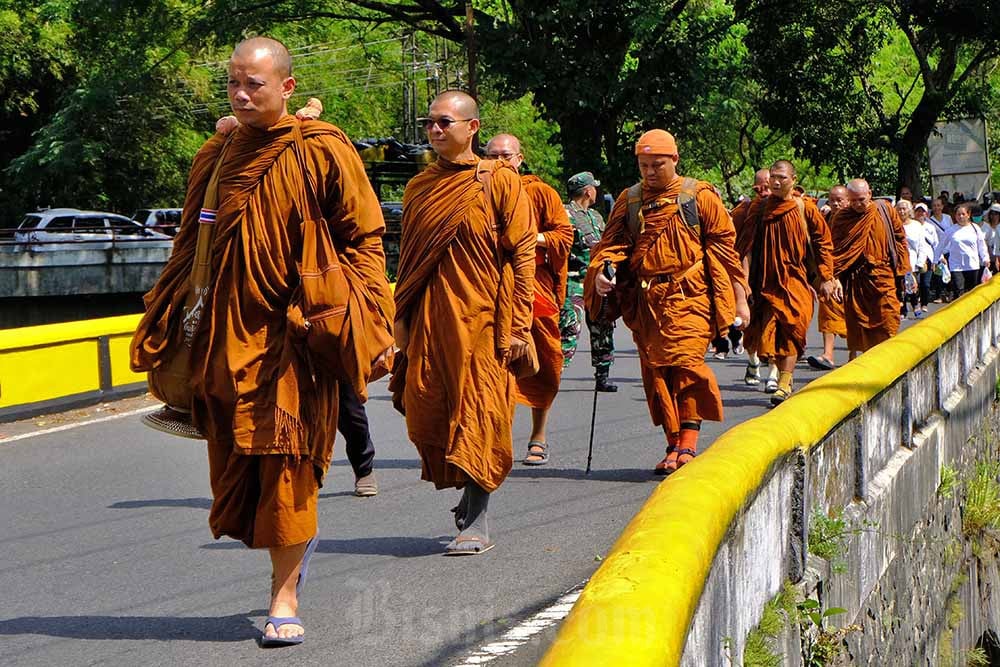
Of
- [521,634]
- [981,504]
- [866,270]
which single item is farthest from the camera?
[866,270]

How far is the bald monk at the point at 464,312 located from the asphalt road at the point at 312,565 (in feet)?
1.34

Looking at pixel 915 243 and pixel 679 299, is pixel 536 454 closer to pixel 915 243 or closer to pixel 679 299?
pixel 679 299

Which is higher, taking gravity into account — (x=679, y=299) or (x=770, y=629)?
(x=679, y=299)

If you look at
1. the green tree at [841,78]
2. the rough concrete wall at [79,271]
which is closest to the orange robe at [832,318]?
the green tree at [841,78]

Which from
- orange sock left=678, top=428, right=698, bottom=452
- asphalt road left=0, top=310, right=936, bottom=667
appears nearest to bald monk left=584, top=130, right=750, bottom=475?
orange sock left=678, top=428, right=698, bottom=452

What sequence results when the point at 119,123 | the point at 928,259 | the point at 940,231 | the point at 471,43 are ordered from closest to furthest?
the point at 928,259 → the point at 940,231 → the point at 471,43 → the point at 119,123

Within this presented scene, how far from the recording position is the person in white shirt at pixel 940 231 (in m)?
24.5

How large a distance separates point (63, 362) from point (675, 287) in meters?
5.62

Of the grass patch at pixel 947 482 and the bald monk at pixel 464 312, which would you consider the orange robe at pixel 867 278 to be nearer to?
the grass patch at pixel 947 482

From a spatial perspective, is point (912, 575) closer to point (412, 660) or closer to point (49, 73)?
point (412, 660)

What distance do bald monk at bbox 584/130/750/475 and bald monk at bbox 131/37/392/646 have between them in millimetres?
3450

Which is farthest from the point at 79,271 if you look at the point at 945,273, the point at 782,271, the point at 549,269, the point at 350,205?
the point at 350,205

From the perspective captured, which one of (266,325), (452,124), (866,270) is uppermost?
(452,124)

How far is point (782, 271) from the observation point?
11734 mm
